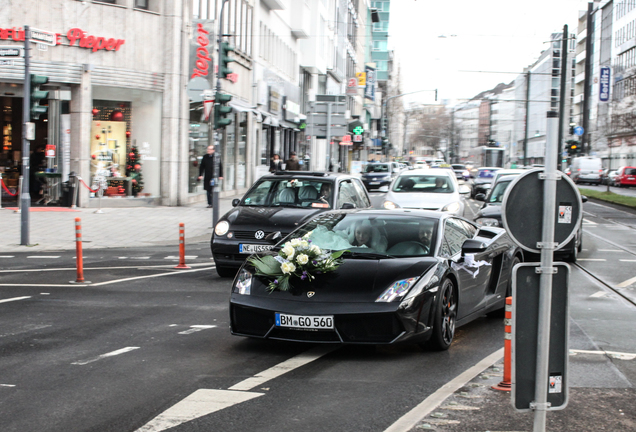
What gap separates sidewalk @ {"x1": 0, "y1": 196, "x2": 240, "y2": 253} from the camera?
16.9 meters

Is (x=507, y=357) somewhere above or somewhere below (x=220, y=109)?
below

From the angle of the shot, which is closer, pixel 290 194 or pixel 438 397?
pixel 438 397

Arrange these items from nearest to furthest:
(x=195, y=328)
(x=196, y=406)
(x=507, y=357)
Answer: (x=196, y=406) < (x=507, y=357) < (x=195, y=328)

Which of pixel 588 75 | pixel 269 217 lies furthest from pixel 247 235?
pixel 588 75

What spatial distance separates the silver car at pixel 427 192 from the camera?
734 inches

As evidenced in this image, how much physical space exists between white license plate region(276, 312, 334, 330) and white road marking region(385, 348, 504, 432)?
115 cm

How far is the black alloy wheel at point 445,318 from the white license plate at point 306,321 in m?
0.96

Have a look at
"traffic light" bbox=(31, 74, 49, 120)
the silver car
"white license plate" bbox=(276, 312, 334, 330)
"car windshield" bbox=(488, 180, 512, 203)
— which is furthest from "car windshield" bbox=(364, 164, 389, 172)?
"white license plate" bbox=(276, 312, 334, 330)

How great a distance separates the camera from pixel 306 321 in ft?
22.2

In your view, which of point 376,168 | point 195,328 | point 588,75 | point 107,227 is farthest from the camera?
point 588,75

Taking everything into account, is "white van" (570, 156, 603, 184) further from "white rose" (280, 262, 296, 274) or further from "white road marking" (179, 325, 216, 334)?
"white rose" (280, 262, 296, 274)

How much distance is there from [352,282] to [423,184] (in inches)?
521

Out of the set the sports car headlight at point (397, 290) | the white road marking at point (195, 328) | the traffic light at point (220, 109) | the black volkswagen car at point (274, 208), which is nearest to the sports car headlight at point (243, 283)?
the white road marking at point (195, 328)

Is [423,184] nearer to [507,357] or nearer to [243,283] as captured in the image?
[243,283]
